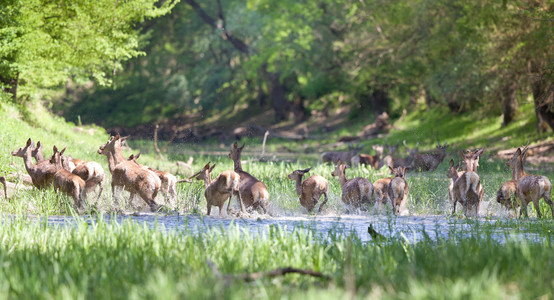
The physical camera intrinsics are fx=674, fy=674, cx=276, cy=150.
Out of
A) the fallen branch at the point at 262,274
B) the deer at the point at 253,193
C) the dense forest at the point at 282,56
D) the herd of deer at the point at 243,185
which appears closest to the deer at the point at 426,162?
the dense forest at the point at 282,56

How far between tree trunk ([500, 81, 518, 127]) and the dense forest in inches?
2.1

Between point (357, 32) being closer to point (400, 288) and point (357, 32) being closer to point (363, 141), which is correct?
point (363, 141)

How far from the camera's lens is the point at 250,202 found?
10578mm

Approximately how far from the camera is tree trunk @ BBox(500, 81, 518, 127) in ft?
88.3

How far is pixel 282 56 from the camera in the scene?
142ft

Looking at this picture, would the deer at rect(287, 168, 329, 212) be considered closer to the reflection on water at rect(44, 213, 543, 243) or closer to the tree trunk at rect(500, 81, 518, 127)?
the reflection on water at rect(44, 213, 543, 243)

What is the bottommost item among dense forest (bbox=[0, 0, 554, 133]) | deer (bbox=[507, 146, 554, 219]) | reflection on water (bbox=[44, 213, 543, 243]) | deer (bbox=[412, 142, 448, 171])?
reflection on water (bbox=[44, 213, 543, 243])

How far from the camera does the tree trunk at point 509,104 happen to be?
26.9m

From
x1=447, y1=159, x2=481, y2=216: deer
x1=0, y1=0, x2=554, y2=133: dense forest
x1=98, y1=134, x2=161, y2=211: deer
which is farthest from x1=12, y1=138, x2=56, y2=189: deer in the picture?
x1=0, y1=0, x2=554, y2=133: dense forest

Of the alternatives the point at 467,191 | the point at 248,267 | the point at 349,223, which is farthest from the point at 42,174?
the point at 467,191

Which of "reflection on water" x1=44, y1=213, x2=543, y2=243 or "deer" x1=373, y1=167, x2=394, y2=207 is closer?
"reflection on water" x1=44, y1=213, x2=543, y2=243

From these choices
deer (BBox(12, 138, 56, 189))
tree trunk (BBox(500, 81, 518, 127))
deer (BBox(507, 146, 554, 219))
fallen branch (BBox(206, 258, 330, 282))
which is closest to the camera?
fallen branch (BBox(206, 258, 330, 282))

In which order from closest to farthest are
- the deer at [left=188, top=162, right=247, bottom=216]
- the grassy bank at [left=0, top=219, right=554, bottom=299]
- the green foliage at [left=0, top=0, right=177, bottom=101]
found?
the grassy bank at [left=0, top=219, right=554, bottom=299]
the deer at [left=188, top=162, right=247, bottom=216]
the green foliage at [left=0, top=0, right=177, bottom=101]

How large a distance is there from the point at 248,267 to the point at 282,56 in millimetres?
38370
